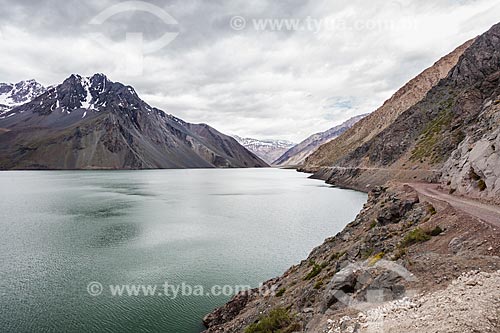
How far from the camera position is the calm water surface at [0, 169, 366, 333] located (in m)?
23.5

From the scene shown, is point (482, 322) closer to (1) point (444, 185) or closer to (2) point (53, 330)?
(2) point (53, 330)

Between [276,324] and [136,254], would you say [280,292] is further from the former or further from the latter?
[136,254]

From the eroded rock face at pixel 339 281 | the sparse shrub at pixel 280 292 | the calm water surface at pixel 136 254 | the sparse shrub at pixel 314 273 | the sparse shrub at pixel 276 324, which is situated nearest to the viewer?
the eroded rock face at pixel 339 281

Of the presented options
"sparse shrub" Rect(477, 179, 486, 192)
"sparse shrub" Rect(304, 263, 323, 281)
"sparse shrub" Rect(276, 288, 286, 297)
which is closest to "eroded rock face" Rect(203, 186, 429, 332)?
"sparse shrub" Rect(304, 263, 323, 281)

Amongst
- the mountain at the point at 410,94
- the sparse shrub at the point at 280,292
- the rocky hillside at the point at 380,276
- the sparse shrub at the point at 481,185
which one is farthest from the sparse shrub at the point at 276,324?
the mountain at the point at 410,94

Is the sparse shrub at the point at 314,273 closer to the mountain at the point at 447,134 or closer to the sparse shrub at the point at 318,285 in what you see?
the sparse shrub at the point at 318,285

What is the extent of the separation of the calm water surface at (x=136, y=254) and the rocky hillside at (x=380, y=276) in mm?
5550

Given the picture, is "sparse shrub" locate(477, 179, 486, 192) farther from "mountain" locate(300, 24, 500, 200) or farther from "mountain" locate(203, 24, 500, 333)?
"mountain" locate(300, 24, 500, 200)

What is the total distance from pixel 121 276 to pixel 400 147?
92.7 metres

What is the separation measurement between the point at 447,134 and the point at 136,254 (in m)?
74.9

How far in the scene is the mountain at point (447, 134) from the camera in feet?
112

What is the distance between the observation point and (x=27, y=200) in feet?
269

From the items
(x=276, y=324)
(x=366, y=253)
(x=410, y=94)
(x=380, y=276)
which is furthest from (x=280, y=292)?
(x=410, y=94)

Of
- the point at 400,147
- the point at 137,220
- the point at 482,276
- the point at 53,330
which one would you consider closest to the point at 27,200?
the point at 137,220
